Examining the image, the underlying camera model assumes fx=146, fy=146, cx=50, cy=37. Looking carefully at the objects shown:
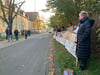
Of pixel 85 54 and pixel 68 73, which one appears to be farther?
pixel 85 54

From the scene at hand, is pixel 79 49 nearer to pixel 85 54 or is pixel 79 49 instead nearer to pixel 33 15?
pixel 85 54

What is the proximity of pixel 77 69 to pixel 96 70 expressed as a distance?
636 millimetres

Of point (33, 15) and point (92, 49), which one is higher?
point (33, 15)

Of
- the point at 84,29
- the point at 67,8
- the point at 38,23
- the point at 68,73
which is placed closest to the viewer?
the point at 68,73

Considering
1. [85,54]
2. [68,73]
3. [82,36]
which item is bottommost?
[68,73]

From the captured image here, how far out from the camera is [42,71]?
5.50m

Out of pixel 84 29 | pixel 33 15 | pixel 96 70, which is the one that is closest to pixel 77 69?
pixel 96 70

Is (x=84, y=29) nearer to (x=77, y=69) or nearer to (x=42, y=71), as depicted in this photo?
(x=77, y=69)

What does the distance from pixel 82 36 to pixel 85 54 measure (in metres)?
0.59

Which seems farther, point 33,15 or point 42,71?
point 33,15

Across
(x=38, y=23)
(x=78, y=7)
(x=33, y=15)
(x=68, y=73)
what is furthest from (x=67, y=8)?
(x=33, y=15)

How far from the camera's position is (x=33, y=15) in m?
86.5

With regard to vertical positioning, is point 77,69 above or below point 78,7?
below

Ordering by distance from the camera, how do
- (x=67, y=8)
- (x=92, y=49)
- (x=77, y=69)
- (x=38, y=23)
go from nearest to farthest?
(x=77, y=69) → (x=92, y=49) → (x=67, y=8) → (x=38, y=23)
